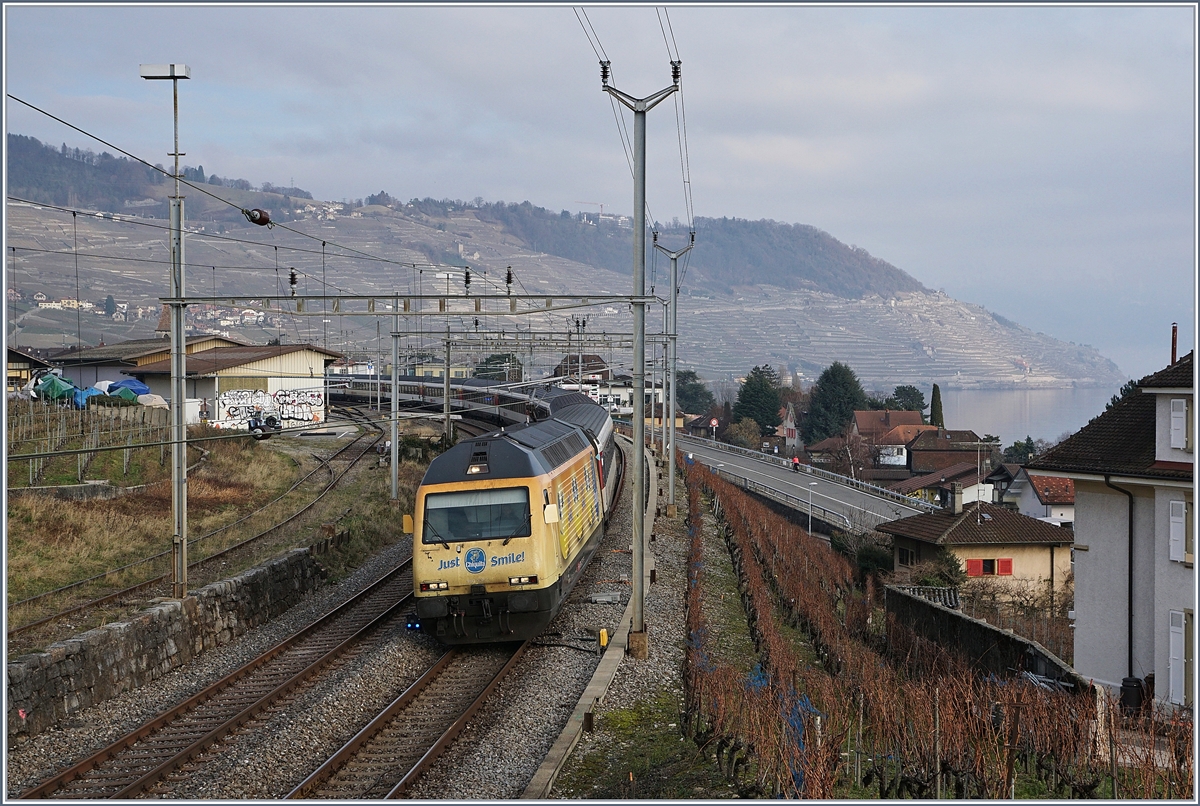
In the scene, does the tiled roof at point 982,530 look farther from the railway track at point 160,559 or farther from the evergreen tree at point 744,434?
the evergreen tree at point 744,434

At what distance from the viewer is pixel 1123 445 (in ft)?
67.4

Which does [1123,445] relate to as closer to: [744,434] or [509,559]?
[509,559]

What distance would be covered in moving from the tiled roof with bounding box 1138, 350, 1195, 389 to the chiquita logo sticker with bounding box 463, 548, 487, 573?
12.6 meters

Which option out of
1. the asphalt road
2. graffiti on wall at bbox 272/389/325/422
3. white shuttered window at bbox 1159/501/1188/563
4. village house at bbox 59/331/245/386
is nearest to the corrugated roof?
village house at bbox 59/331/245/386

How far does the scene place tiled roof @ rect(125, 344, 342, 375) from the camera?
153 feet

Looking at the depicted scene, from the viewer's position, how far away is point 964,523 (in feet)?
129

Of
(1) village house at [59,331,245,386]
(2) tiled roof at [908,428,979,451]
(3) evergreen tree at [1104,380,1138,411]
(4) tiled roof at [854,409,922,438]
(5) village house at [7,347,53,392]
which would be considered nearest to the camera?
(3) evergreen tree at [1104,380,1138,411]

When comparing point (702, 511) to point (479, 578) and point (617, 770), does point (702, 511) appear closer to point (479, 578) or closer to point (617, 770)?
point (479, 578)

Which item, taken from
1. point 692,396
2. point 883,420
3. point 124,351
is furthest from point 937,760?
point 692,396

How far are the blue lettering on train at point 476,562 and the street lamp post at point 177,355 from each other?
463 cm

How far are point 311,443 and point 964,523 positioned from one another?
29.1 m

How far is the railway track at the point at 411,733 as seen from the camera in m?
10.0

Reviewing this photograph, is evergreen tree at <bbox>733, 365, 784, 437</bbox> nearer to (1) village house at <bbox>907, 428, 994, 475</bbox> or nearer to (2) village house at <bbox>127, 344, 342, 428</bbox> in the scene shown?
(1) village house at <bbox>907, 428, 994, 475</bbox>

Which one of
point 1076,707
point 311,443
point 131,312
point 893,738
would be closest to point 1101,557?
point 1076,707
